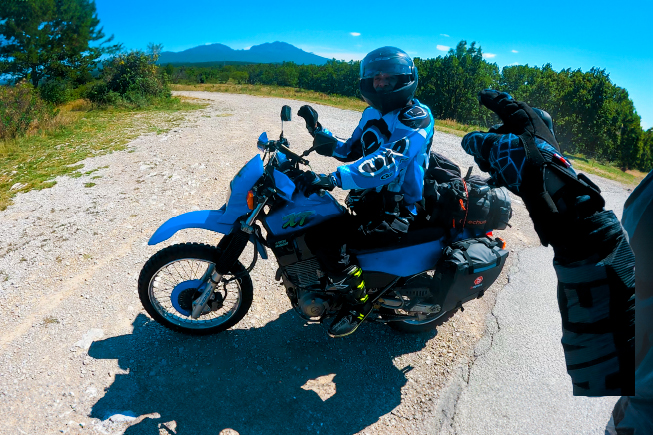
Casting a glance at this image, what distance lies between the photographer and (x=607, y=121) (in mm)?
39875

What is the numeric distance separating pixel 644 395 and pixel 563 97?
165ft

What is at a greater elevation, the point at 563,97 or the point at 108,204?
the point at 563,97

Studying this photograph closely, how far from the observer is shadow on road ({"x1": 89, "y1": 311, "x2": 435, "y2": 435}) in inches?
95.1

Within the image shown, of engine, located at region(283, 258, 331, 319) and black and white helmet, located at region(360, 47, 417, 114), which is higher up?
black and white helmet, located at region(360, 47, 417, 114)

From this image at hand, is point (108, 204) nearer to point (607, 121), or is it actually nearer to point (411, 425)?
point (411, 425)

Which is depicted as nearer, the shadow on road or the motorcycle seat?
the shadow on road

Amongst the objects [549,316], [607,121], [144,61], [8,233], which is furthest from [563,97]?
[8,233]

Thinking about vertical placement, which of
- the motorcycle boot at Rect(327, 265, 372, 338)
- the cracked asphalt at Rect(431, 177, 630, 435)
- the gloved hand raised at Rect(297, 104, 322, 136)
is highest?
the gloved hand raised at Rect(297, 104, 322, 136)

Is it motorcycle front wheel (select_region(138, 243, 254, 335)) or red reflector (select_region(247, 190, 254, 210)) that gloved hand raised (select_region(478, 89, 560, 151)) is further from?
motorcycle front wheel (select_region(138, 243, 254, 335))

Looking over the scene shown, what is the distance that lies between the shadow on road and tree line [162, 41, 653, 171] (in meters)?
41.3

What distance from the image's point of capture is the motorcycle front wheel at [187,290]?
2730 millimetres

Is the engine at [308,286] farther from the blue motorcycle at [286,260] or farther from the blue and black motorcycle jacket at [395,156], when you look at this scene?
the blue and black motorcycle jacket at [395,156]

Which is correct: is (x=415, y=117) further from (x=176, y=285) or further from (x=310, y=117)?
(x=176, y=285)

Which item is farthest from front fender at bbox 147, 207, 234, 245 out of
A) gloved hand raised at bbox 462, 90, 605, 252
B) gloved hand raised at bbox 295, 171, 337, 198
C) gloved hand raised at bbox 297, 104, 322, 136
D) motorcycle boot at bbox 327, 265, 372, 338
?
gloved hand raised at bbox 462, 90, 605, 252
